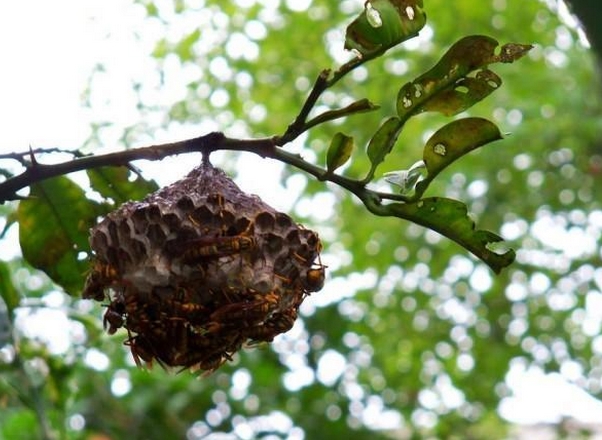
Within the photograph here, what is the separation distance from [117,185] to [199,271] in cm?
52

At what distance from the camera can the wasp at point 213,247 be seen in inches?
51.4

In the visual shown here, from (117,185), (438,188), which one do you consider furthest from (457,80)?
(438,188)

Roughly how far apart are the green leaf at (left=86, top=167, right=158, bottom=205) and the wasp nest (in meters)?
0.37

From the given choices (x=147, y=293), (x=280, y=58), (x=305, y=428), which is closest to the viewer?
(x=147, y=293)

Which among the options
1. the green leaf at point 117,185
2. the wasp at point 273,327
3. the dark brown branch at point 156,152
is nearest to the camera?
the dark brown branch at point 156,152

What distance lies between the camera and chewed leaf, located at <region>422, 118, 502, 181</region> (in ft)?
4.63

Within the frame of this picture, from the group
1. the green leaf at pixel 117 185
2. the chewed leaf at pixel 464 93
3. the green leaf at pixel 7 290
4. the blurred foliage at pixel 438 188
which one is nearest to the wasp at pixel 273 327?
the chewed leaf at pixel 464 93

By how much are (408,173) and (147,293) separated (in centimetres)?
38

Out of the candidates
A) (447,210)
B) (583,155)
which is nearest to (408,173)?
(447,210)

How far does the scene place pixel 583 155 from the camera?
5.58 m

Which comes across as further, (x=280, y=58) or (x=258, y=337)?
(x=280, y=58)

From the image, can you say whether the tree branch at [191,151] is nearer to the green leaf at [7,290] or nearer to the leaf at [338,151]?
the leaf at [338,151]

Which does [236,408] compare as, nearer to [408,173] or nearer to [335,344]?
[335,344]

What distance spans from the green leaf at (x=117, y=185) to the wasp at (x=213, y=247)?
481 millimetres
